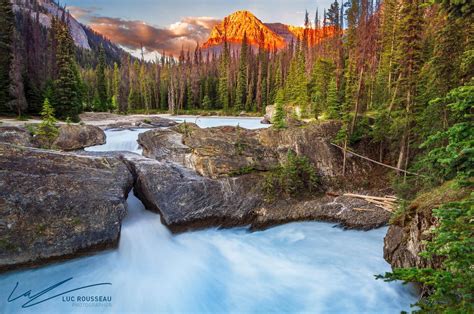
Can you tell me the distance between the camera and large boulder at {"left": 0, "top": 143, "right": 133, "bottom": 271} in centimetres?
854

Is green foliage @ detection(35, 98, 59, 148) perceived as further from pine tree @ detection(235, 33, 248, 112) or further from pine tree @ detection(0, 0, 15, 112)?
pine tree @ detection(235, 33, 248, 112)

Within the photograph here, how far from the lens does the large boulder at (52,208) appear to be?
28.0 feet

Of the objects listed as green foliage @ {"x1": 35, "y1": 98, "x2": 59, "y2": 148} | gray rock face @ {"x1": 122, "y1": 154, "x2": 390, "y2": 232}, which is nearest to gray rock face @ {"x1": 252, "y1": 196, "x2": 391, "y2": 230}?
gray rock face @ {"x1": 122, "y1": 154, "x2": 390, "y2": 232}

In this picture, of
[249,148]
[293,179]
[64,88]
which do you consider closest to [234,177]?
[249,148]

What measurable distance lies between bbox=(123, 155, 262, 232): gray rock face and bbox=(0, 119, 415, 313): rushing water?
1.94 ft

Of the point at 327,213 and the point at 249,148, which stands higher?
the point at 249,148

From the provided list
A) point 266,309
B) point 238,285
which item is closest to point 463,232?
point 266,309

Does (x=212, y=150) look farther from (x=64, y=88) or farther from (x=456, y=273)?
(x=64, y=88)

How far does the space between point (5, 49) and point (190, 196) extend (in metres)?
33.8

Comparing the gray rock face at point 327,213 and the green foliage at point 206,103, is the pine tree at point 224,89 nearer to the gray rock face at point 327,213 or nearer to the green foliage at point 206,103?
the green foliage at point 206,103

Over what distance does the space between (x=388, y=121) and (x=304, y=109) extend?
17.9m

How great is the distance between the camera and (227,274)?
31.4 ft

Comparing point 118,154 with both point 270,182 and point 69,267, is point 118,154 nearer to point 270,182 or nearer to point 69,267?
point 69,267

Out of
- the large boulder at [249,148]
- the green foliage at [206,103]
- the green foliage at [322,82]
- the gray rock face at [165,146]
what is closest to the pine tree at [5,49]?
A: the gray rock face at [165,146]
